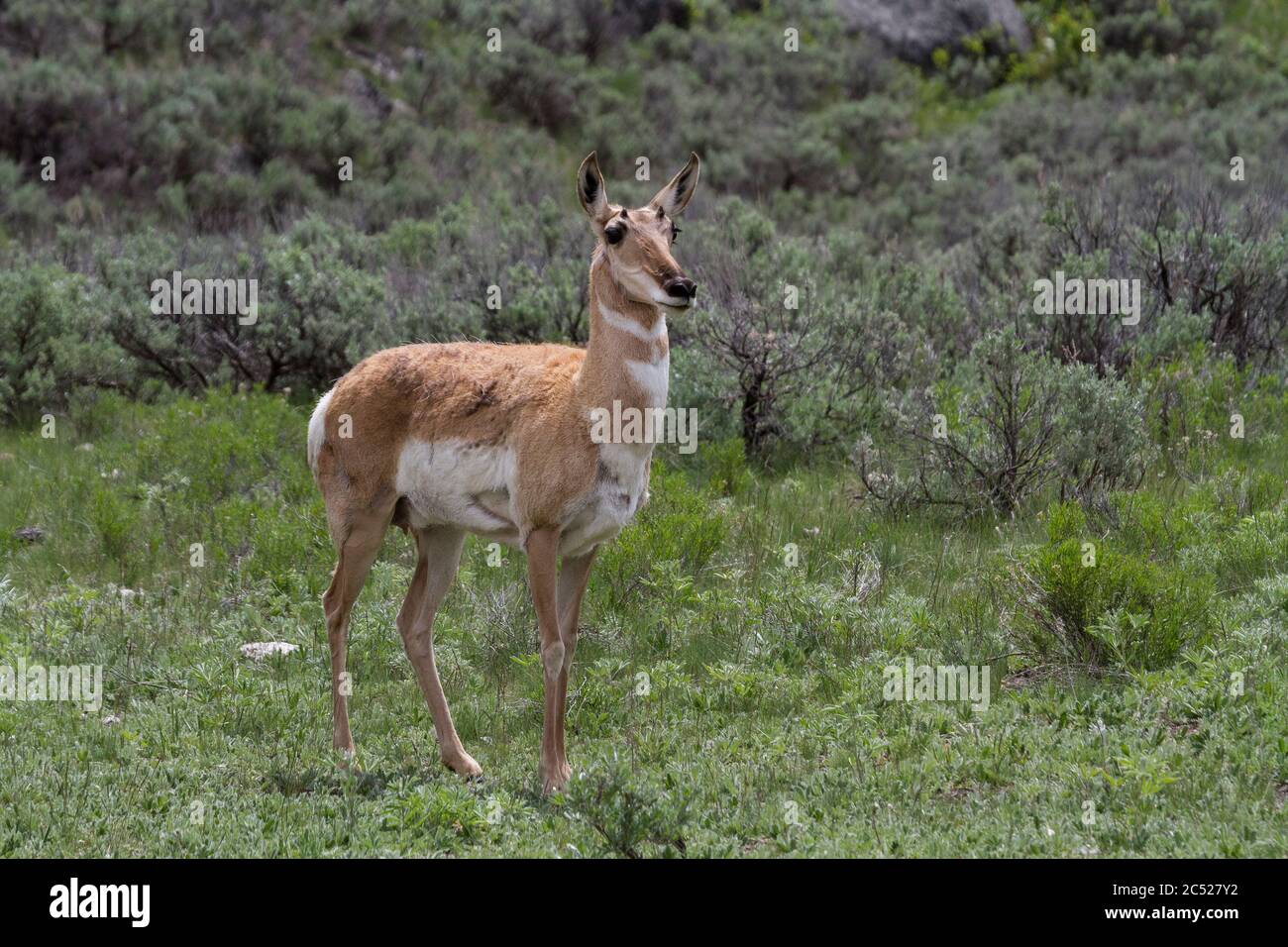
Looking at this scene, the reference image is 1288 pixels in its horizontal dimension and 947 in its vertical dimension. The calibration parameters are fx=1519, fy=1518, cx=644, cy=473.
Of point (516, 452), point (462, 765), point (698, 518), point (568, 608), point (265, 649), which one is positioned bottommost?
point (462, 765)

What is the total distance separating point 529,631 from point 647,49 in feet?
77.0

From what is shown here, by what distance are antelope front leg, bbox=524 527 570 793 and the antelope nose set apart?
120 centimetres

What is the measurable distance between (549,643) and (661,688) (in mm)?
1399

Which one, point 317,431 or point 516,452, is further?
point 317,431

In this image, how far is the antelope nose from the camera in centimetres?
632

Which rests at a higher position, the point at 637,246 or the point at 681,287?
the point at 637,246

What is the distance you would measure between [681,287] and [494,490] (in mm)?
1353

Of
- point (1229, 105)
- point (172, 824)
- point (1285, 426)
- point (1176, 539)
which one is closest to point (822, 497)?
point (1176, 539)

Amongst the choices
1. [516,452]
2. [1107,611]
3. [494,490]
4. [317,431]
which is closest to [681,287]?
[516,452]

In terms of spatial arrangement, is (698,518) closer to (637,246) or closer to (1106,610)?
(1106,610)

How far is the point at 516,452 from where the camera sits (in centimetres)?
684

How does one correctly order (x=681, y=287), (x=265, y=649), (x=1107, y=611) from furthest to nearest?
(x=265, y=649)
(x=1107, y=611)
(x=681, y=287)

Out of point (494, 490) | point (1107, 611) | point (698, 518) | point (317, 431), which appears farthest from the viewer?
point (698, 518)

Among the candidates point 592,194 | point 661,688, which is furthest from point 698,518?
point 592,194
